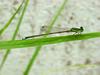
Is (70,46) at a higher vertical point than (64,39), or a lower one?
lower

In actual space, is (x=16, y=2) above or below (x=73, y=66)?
above

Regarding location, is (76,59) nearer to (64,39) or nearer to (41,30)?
(41,30)

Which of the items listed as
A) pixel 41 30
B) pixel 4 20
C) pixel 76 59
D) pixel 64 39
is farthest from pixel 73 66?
pixel 64 39

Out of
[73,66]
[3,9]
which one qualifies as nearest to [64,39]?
[73,66]

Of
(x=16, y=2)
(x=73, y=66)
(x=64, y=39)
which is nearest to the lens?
(x=64, y=39)

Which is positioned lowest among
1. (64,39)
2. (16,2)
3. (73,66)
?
(73,66)

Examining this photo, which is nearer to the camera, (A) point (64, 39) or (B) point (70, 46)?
(A) point (64, 39)

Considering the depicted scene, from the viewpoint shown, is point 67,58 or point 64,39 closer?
point 64,39

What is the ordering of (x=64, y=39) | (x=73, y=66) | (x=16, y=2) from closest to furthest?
(x=64, y=39)
(x=73, y=66)
(x=16, y=2)

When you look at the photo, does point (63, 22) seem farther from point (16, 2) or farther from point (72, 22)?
point (16, 2)
